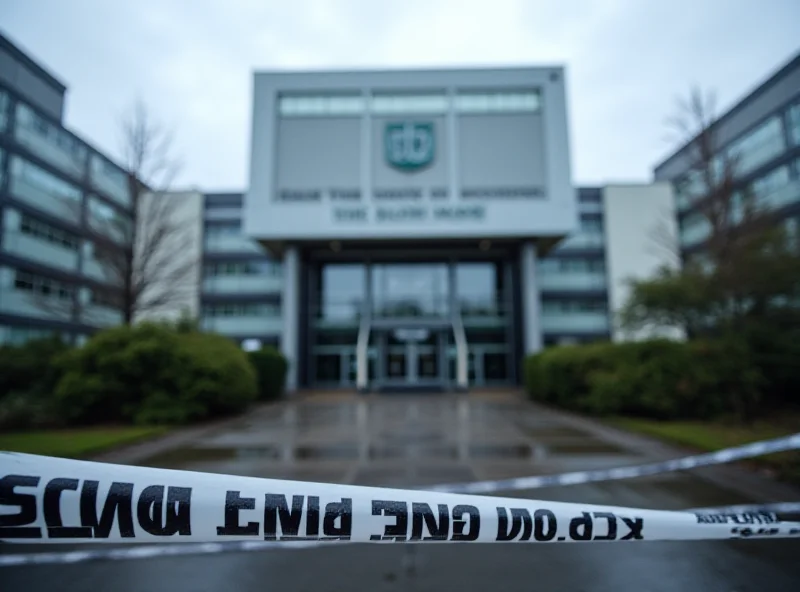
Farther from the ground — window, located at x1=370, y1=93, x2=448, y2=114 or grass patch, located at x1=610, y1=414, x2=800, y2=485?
window, located at x1=370, y1=93, x2=448, y2=114

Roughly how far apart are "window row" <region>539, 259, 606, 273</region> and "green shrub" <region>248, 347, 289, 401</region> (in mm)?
22127

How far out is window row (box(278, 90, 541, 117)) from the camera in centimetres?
2705

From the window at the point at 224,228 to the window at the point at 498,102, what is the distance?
2073cm

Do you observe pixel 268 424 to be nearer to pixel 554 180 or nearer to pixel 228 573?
pixel 228 573

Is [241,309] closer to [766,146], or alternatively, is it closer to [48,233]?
[48,233]

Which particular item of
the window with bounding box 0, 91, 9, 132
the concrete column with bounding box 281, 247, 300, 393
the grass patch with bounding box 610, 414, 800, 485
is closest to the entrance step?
the concrete column with bounding box 281, 247, 300, 393

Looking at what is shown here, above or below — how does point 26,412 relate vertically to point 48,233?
below

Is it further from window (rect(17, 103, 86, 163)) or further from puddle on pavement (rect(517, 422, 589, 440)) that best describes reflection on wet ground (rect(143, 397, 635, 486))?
window (rect(17, 103, 86, 163))

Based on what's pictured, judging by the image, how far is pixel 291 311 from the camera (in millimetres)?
26766

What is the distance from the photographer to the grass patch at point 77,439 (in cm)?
740

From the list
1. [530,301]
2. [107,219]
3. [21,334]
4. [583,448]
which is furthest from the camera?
[530,301]

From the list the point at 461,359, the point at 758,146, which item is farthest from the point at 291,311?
the point at 758,146

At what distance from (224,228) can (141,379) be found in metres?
28.2

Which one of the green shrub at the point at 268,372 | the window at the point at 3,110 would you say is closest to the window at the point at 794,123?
the window at the point at 3,110
